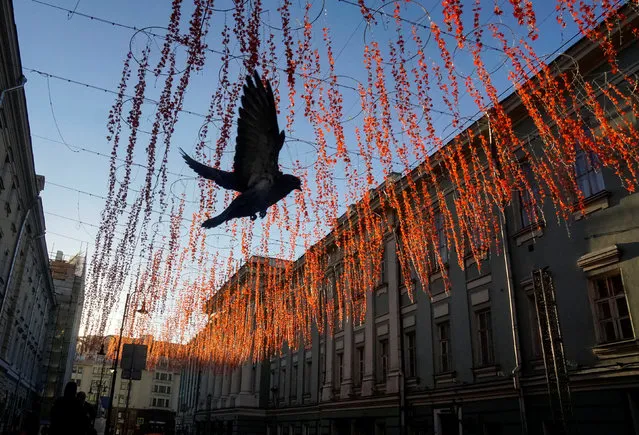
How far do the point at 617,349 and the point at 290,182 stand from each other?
8855 mm

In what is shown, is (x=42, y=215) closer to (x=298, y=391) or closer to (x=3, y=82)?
(x=3, y=82)

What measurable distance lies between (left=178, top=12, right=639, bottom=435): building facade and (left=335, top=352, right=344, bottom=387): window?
2.99 ft

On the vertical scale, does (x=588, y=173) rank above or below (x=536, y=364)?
above

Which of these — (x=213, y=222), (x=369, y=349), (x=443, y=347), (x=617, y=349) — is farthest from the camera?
(x=369, y=349)

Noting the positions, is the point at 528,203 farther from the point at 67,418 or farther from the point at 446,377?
the point at 67,418

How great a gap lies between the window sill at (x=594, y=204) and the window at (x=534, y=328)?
9.07 ft

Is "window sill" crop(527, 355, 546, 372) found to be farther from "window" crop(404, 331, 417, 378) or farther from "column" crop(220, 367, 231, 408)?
"column" crop(220, 367, 231, 408)

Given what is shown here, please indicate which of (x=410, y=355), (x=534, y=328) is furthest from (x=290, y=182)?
(x=410, y=355)

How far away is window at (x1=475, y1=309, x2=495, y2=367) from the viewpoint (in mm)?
16234

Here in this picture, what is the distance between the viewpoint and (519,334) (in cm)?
1498

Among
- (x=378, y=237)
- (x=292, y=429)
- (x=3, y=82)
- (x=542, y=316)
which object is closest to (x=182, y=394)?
(x=292, y=429)

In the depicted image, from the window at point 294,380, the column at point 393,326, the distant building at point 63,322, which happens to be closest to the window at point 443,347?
the column at point 393,326

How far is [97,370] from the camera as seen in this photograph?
97750mm

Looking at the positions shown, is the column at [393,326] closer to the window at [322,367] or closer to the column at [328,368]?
the column at [328,368]
